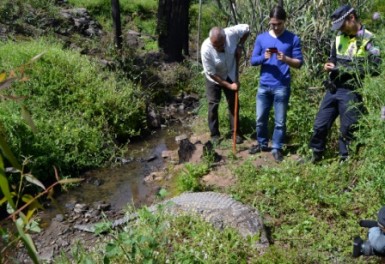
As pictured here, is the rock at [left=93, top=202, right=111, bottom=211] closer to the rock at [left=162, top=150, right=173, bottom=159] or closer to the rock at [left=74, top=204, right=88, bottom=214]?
the rock at [left=74, top=204, right=88, bottom=214]

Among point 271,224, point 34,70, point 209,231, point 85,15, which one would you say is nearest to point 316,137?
point 271,224

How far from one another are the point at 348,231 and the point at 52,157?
4.17 m

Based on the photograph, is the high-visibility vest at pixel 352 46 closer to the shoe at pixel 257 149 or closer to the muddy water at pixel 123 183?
the shoe at pixel 257 149

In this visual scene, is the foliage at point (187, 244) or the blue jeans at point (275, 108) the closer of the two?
the foliage at point (187, 244)

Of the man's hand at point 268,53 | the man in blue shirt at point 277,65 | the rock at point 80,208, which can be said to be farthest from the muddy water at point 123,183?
the man's hand at point 268,53

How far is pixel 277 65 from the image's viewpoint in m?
5.75

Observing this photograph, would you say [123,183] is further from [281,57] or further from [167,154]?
[281,57]

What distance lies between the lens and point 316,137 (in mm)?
5586

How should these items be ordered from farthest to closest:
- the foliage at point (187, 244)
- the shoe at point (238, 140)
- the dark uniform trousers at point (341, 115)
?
the shoe at point (238, 140), the dark uniform trousers at point (341, 115), the foliage at point (187, 244)

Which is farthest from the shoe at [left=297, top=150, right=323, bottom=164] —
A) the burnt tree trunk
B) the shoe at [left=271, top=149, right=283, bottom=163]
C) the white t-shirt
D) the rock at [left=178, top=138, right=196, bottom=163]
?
the burnt tree trunk

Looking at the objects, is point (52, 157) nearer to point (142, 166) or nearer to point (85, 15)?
point (142, 166)

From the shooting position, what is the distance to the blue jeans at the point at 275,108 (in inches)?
229

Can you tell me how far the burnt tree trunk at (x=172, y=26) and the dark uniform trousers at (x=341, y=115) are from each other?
21.1 feet

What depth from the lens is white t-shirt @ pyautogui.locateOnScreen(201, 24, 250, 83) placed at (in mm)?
6387
